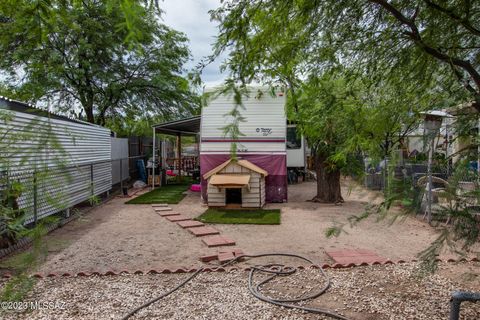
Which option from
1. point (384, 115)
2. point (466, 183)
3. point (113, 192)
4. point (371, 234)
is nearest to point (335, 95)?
point (384, 115)

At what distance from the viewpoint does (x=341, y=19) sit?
2777mm

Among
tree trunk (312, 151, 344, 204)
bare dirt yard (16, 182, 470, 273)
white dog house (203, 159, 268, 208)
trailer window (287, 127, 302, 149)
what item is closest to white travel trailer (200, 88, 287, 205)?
white dog house (203, 159, 268, 208)

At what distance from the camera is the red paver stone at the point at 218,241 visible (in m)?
5.87

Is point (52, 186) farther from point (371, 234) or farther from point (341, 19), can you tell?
point (371, 234)

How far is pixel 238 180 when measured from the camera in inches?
349

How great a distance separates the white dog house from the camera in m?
9.06

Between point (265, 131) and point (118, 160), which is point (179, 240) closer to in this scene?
point (265, 131)

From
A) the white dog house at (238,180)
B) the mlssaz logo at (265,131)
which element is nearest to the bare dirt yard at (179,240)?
the white dog house at (238,180)

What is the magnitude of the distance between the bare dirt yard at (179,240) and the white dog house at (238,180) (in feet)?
2.44

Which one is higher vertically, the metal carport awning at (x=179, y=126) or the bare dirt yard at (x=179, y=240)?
the metal carport awning at (x=179, y=126)

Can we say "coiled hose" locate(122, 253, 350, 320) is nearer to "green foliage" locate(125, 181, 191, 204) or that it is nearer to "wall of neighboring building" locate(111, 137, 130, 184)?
"green foliage" locate(125, 181, 191, 204)

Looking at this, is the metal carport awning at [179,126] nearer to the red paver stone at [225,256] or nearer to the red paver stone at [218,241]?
the red paver stone at [218,241]

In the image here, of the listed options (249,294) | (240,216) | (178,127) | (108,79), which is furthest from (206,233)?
(108,79)

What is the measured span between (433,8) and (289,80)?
1.00 meters
